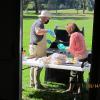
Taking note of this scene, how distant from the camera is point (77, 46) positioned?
13.6ft

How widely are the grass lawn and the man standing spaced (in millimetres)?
43

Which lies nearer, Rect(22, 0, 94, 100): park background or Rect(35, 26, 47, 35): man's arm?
Rect(22, 0, 94, 100): park background

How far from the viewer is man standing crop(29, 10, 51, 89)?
4109 mm

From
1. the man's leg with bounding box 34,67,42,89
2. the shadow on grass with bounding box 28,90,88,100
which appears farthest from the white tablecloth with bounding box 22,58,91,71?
the shadow on grass with bounding box 28,90,88,100

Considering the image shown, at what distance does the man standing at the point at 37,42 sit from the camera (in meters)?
4.11

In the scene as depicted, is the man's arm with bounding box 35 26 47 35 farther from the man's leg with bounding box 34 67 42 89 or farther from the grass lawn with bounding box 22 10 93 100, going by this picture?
the man's leg with bounding box 34 67 42 89

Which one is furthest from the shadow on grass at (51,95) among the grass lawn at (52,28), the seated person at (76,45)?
the seated person at (76,45)

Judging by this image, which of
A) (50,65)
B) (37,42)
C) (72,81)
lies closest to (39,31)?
(37,42)

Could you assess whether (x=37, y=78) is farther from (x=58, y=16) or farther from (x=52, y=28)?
(x=58, y=16)

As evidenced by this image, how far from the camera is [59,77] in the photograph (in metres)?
4.35

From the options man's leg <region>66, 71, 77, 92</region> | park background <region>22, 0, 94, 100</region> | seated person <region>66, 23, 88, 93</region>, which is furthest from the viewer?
man's leg <region>66, 71, 77, 92</region>

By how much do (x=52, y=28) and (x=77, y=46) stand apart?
0.32 m
